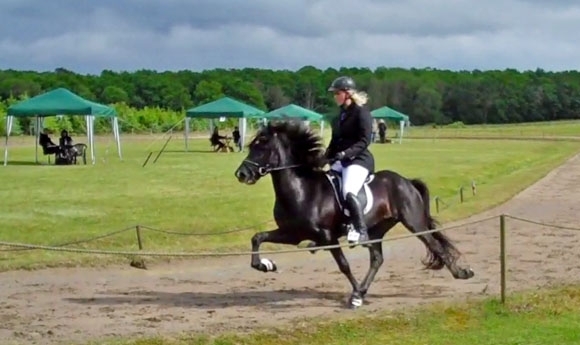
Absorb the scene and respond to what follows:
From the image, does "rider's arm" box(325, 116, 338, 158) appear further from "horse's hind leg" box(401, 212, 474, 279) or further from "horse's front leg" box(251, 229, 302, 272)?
"horse's hind leg" box(401, 212, 474, 279)

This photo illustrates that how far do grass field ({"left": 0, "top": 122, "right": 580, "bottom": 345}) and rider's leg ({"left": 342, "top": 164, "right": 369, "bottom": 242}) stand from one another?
0.98 metres

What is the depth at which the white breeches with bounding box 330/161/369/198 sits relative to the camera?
10852 mm

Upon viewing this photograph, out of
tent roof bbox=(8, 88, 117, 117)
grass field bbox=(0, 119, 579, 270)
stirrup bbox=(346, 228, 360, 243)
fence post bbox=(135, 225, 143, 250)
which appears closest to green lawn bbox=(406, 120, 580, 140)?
grass field bbox=(0, 119, 579, 270)

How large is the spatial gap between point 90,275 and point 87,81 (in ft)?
361

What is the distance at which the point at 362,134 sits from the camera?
10727 millimetres

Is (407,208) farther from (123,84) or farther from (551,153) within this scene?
(123,84)

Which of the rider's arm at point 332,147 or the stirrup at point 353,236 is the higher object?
the rider's arm at point 332,147

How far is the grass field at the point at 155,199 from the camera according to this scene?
54.9 ft

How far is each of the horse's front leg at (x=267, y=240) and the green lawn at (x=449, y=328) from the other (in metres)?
1.00

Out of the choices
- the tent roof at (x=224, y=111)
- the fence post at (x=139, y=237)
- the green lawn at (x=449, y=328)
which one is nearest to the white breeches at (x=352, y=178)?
the green lawn at (x=449, y=328)

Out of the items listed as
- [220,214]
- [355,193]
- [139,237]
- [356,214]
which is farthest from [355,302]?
[220,214]

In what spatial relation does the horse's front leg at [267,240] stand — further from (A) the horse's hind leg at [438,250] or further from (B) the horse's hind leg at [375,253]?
(A) the horse's hind leg at [438,250]

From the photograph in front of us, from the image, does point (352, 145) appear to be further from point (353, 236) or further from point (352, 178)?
point (353, 236)

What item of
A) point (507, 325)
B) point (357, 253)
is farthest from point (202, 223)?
point (507, 325)
